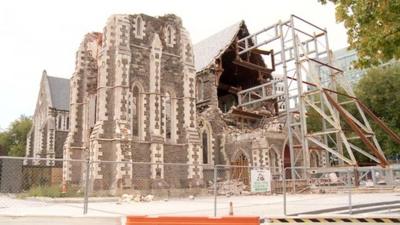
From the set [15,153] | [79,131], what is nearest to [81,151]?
[79,131]

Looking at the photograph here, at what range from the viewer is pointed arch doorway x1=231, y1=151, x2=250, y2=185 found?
30.6m

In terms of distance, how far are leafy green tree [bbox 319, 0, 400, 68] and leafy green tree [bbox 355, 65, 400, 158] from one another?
28166 millimetres

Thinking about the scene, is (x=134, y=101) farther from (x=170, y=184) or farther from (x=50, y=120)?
(x=50, y=120)

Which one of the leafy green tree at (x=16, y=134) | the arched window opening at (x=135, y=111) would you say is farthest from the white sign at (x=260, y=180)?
the leafy green tree at (x=16, y=134)

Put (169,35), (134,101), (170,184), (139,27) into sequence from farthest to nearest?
(169,35)
(139,27)
(134,101)
(170,184)

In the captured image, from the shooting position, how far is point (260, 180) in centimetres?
1567

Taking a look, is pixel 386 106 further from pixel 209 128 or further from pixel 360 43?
pixel 360 43

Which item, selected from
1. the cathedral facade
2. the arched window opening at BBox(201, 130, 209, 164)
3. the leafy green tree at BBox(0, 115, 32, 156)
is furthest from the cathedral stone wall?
the leafy green tree at BBox(0, 115, 32, 156)

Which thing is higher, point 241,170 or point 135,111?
point 135,111

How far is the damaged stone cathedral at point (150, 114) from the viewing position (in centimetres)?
2591

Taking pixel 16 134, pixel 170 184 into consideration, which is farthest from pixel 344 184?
pixel 16 134

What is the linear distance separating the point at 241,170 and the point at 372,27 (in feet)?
65.9

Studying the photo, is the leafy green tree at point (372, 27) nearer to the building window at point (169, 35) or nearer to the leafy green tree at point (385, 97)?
the building window at point (169, 35)

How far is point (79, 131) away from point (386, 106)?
2791 centimetres
